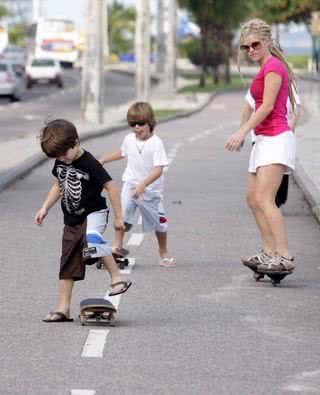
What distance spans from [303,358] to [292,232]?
684 centimetres

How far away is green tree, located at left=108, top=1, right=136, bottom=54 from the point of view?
17750 centimetres

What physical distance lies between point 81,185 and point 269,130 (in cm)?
231

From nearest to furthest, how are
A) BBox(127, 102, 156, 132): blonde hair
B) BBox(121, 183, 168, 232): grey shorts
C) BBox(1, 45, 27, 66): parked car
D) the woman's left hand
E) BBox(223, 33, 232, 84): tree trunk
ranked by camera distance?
1. the woman's left hand
2. BBox(127, 102, 156, 132): blonde hair
3. BBox(121, 183, 168, 232): grey shorts
4. BBox(223, 33, 232, 84): tree trunk
5. BBox(1, 45, 27, 66): parked car

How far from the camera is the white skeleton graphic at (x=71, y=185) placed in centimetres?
948

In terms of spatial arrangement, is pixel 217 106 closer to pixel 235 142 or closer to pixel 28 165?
pixel 28 165

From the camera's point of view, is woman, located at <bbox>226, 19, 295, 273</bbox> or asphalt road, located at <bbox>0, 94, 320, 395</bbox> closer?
asphalt road, located at <bbox>0, 94, 320, 395</bbox>

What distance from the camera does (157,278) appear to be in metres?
11.7

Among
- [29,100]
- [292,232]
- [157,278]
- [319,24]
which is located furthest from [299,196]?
[29,100]

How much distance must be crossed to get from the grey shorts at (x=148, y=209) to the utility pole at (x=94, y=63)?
29627mm

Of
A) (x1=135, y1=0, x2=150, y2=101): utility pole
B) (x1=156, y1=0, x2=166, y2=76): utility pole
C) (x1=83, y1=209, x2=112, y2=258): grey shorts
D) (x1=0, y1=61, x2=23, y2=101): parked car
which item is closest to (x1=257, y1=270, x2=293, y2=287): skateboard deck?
(x1=83, y1=209, x2=112, y2=258): grey shorts

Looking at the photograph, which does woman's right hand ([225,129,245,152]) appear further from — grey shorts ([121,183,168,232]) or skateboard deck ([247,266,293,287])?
grey shorts ([121,183,168,232])

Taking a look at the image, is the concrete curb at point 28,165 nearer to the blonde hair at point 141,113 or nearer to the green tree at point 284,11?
the blonde hair at point 141,113

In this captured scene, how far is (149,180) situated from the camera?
479 inches

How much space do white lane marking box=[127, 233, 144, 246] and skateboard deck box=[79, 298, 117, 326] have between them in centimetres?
456
